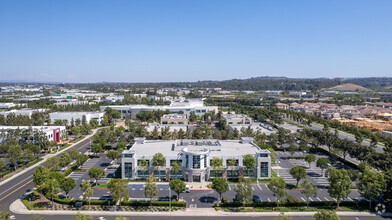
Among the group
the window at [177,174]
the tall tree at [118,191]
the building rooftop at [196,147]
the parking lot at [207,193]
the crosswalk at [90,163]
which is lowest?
the parking lot at [207,193]

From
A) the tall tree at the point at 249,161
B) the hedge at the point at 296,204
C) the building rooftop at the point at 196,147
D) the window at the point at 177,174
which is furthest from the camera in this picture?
the building rooftop at the point at 196,147

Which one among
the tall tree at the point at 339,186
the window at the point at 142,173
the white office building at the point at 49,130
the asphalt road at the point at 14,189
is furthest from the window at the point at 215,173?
the white office building at the point at 49,130

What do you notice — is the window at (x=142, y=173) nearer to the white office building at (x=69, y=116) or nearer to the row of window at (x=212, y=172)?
the row of window at (x=212, y=172)

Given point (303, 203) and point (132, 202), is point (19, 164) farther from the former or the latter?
point (303, 203)

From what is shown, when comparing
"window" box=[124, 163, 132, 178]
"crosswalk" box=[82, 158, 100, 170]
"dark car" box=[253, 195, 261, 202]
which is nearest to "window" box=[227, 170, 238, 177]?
"dark car" box=[253, 195, 261, 202]

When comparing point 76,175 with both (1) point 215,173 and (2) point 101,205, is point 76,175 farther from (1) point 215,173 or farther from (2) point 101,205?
(1) point 215,173

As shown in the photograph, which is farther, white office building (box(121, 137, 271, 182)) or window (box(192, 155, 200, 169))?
white office building (box(121, 137, 271, 182))

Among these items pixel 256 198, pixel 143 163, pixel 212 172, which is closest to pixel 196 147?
pixel 212 172

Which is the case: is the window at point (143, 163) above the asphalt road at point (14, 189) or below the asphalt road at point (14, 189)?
above

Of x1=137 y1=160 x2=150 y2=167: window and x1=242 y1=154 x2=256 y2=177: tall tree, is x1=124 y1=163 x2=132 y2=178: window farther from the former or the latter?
x1=242 y1=154 x2=256 y2=177: tall tree

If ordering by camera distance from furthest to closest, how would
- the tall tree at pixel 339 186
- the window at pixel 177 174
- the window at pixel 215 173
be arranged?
1. the window at pixel 177 174
2. the window at pixel 215 173
3. the tall tree at pixel 339 186

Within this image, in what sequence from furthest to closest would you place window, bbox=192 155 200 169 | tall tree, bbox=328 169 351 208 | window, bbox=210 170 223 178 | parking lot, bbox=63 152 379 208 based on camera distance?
1. window, bbox=210 170 223 178
2. window, bbox=192 155 200 169
3. parking lot, bbox=63 152 379 208
4. tall tree, bbox=328 169 351 208
